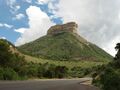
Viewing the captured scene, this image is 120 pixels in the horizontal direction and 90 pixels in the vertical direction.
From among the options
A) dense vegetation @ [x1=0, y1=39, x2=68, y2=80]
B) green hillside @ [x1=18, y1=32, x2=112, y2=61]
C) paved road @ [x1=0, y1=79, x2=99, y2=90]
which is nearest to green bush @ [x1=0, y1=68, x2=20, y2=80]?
dense vegetation @ [x1=0, y1=39, x2=68, y2=80]

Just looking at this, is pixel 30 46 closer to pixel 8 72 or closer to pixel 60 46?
pixel 60 46

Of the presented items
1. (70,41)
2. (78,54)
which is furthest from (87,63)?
(70,41)

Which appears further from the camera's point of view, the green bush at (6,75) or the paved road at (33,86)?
the green bush at (6,75)

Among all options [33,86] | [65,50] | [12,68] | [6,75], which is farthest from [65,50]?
[33,86]

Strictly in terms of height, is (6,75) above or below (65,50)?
below

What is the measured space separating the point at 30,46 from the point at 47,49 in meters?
16.4

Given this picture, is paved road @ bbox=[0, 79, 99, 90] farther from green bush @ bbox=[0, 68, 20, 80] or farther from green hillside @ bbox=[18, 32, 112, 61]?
green hillside @ bbox=[18, 32, 112, 61]

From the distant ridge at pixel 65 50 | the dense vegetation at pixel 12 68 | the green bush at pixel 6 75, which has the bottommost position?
the green bush at pixel 6 75

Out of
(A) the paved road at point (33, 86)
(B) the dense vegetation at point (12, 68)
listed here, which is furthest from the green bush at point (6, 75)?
(A) the paved road at point (33, 86)

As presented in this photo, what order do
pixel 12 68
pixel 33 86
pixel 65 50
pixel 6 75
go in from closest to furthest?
pixel 33 86 < pixel 6 75 < pixel 12 68 < pixel 65 50

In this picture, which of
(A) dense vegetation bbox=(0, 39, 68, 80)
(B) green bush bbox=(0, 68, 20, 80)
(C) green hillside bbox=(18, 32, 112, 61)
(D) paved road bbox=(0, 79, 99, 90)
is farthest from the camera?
(C) green hillside bbox=(18, 32, 112, 61)

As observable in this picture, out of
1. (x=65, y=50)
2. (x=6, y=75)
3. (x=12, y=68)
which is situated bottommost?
(x=6, y=75)

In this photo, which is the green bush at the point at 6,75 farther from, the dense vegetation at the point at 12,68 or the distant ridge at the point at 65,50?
the distant ridge at the point at 65,50

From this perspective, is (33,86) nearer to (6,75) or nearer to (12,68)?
(6,75)
